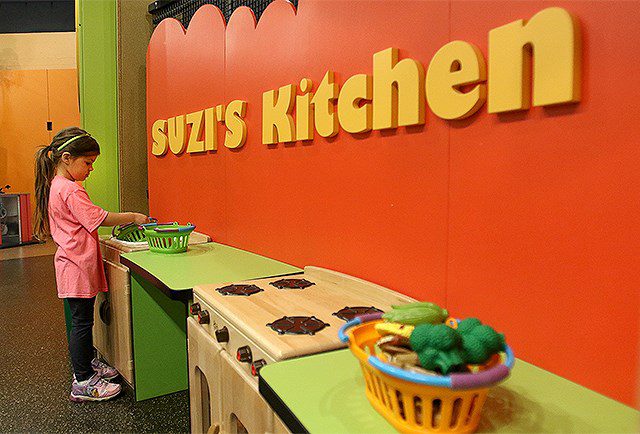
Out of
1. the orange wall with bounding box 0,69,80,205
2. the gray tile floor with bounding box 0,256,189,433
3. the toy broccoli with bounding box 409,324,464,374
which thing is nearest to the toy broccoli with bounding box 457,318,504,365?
the toy broccoli with bounding box 409,324,464,374

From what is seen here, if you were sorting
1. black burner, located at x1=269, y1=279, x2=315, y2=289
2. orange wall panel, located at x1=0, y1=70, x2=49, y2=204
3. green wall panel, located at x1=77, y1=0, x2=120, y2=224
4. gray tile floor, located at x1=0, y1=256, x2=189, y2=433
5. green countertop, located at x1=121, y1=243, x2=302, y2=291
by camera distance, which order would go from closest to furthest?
black burner, located at x1=269, y1=279, x2=315, y2=289, green countertop, located at x1=121, y1=243, x2=302, y2=291, gray tile floor, located at x1=0, y1=256, x2=189, y2=433, green wall panel, located at x1=77, y1=0, x2=120, y2=224, orange wall panel, located at x1=0, y1=70, x2=49, y2=204

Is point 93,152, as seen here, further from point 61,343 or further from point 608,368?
point 608,368

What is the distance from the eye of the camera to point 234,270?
2215 mm

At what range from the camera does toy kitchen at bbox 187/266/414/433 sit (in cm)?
134

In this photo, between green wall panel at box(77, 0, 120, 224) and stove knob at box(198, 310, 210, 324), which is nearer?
stove knob at box(198, 310, 210, 324)

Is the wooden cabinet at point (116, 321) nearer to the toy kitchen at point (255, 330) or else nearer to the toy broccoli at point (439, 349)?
the toy kitchen at point (255, 330)

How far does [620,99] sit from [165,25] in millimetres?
3003

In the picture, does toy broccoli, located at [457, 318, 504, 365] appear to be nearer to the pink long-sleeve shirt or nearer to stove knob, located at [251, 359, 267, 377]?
stove knob, located at [251, 359, 267, 377]

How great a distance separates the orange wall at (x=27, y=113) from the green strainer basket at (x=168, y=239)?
21.4ft

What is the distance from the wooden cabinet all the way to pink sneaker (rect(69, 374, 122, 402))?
0.31 feet

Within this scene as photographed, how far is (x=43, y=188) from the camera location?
260 centimetres

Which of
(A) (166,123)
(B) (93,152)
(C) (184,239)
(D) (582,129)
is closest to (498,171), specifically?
(D) (582,129)

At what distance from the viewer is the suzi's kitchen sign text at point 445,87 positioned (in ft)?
3.81

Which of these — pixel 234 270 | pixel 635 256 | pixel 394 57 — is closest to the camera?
pixel 635 256
